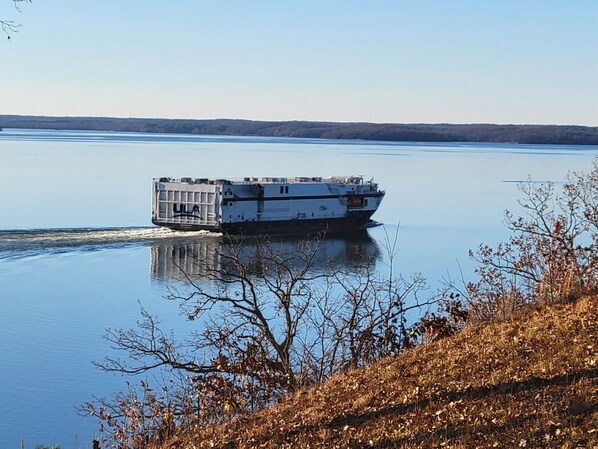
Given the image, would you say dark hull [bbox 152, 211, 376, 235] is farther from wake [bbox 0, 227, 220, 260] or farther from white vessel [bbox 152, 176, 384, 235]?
wake [bbox 0, 227, 220, 260]

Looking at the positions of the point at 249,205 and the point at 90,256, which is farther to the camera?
the point at 249,205

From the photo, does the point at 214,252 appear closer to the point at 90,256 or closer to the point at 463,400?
the point at 90,256

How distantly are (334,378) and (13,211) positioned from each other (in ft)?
159

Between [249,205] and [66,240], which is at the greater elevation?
[249,205]

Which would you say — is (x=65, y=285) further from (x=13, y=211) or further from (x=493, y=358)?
(x=493, y=358)

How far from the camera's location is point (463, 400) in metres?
A: 9.37

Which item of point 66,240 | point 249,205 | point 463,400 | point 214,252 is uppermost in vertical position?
point 463,400

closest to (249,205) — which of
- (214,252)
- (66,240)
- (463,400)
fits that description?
(214,252)

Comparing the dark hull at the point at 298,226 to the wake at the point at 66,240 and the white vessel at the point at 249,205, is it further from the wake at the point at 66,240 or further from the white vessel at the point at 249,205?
the wake at the point at 66,240

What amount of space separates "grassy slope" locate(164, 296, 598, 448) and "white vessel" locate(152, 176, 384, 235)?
40576mm

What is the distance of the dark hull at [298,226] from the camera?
55.3 metres

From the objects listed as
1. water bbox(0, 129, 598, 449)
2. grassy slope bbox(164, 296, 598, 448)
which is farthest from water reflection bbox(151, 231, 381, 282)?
grassy slope bbox(164, 296, 598, 448)

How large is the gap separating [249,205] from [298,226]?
419cm

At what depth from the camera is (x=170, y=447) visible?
10578mm
